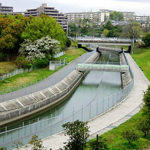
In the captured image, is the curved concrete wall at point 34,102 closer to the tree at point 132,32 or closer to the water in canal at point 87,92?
the water in canal at point 87,92

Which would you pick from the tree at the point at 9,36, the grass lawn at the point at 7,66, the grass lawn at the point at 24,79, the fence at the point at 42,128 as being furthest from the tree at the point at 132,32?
the fence at the point at 42,128

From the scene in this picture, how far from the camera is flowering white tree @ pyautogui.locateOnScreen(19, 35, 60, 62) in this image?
60.0m

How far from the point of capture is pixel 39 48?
61781mm

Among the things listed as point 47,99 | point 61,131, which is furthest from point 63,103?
point 61,131

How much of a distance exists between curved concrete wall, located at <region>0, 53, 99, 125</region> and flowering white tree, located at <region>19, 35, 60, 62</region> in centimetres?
1427

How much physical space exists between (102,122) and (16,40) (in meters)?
41.0

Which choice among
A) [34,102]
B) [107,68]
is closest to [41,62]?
[107,68]

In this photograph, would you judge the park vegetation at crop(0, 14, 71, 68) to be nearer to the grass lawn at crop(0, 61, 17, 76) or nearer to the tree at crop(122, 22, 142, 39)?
the grass lawn at crop(0, 61, 17, 76)

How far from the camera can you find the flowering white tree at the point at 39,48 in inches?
2362

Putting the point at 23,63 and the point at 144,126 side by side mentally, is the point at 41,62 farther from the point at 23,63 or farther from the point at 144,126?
the point at 144,126

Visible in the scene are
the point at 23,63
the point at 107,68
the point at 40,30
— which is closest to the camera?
the point at 107,68

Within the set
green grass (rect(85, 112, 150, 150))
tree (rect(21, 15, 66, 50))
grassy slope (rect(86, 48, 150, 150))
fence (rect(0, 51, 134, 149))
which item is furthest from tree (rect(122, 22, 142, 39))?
green grass (rect(85, 112, 150, 150))

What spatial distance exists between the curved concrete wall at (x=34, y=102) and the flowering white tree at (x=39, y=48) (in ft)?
46.8

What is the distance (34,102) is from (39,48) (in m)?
27.6
